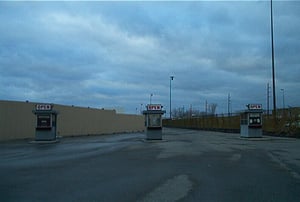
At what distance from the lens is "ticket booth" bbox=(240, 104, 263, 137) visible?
37.0 m

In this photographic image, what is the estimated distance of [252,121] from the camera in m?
37.1

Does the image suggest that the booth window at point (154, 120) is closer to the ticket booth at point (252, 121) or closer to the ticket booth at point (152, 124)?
the ticket booth at point (152, 124)

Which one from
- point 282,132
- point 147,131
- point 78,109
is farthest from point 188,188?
point 78,109

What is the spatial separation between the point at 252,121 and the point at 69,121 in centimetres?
1967

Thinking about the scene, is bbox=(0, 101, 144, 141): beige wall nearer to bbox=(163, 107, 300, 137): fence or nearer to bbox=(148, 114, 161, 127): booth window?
bbox=(148, 114, 161, 127): booth window

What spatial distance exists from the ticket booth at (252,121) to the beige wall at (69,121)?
713 inches

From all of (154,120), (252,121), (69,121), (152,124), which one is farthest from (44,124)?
(252,121)

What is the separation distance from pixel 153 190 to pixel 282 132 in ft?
108

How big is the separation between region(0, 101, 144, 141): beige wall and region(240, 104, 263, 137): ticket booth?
18110 millimetres

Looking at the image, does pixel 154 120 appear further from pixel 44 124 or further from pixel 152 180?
pixel 152 180

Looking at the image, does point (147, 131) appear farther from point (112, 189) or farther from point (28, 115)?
point (112, 189)

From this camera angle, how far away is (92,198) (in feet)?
31.6

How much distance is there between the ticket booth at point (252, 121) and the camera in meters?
37.0

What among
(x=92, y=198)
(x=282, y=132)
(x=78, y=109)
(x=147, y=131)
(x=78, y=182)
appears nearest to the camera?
(x=92, y=198)
